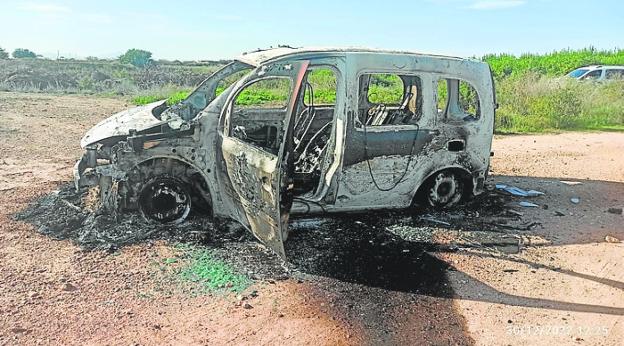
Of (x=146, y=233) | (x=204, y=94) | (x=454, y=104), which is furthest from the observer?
(x=454, y=104)

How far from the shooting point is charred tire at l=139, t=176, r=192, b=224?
6.08 m

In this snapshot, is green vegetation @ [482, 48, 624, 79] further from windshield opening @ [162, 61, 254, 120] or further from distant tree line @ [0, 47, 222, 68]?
distant tree line @ [0, 47, 222, 68]

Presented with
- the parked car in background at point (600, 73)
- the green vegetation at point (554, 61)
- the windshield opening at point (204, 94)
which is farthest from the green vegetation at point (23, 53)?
the windshield opening at point (204, 94)

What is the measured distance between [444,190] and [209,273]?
3392mm

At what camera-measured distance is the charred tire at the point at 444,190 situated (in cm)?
714

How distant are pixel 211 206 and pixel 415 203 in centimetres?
258

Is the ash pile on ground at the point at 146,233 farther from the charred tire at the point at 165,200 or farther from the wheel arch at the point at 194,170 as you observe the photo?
the wheel arch at the point at 194,170

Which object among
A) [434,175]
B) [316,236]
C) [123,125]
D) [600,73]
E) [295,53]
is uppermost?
[600,73]

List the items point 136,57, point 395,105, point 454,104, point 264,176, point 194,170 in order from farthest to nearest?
1. point 136,57
2. point 395,105
3. point 454,104
4. point 194,170
5. point 264,176

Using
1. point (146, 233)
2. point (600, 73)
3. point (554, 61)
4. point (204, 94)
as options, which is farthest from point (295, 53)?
point (554, 61)

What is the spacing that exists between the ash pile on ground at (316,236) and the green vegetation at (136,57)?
60.8 metres

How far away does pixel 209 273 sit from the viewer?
5195mm

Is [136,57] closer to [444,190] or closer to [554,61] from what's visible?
[554,61]

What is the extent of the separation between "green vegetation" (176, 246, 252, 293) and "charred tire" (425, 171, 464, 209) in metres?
2.96
